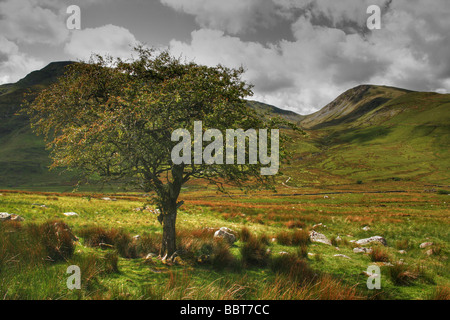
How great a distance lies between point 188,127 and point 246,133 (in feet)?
8.29

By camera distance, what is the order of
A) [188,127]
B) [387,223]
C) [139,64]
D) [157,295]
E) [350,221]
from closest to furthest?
[157,295], [188,127], [139,64], [387,223], [350,221]

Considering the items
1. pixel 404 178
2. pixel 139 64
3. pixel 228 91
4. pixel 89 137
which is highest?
pixel 139 64

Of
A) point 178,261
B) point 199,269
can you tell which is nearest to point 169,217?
point 178,261

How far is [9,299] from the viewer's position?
16.6 ft

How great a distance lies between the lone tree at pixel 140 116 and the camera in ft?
30.0

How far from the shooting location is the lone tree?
9141mm

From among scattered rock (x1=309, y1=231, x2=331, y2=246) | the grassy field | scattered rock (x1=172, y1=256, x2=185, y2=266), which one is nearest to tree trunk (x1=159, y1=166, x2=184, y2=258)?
the grassy field

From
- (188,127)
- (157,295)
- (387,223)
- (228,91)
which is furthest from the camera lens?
(387,223)

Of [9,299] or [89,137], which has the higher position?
[89,137]

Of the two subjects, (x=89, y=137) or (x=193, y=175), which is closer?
(x=89, y=137)

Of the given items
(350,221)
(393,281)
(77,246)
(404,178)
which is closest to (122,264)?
(77,246)

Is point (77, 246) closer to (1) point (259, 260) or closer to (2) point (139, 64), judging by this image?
(1) point (259, 260)

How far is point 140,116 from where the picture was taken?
29.2 feet

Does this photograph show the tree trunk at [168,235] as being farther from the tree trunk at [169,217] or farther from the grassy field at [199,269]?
the grassy field at [199,269]
